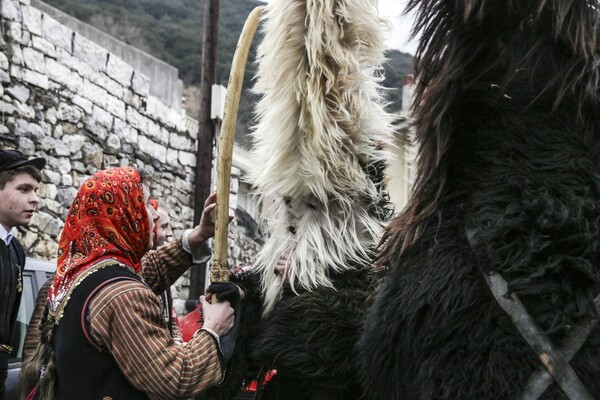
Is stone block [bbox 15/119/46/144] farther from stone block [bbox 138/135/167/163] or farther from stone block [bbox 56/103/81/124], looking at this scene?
stone block [bbox 138/135/167/163]

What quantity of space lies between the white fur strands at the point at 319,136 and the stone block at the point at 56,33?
5.42 metres

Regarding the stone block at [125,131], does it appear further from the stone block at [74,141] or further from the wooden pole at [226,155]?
the wooden pole at [226,155]

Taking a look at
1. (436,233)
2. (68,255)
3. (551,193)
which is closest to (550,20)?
(551,193)

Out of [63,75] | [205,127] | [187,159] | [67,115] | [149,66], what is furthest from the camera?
[149,66]

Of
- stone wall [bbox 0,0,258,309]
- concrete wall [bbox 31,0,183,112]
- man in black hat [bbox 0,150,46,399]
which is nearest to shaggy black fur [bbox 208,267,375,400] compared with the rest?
man in black hat [bbox 0,150,46,399]

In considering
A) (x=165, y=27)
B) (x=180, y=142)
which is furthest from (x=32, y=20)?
(x=165, y=27)

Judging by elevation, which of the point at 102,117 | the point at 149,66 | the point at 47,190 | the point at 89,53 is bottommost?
the point at 47,190

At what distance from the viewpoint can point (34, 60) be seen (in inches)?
289

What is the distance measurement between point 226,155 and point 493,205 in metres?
1.19

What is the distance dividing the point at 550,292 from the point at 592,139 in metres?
0.39

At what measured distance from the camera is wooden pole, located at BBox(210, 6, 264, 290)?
103 inches

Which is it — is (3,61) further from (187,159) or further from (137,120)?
(187,159)

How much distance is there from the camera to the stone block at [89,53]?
812cm

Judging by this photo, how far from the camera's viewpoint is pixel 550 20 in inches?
69.6
